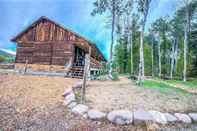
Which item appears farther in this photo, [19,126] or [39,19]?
[39,19]

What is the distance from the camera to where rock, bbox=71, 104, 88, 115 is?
6.46 m

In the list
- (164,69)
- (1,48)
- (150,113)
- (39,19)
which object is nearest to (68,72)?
(39,19)

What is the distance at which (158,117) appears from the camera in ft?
20.0

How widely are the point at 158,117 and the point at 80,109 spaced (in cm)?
255

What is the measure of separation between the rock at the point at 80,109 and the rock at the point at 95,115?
25 centimetres

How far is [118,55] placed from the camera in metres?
39.5

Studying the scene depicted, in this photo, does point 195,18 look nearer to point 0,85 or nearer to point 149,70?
point 149,70

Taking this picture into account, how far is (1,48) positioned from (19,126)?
138ft

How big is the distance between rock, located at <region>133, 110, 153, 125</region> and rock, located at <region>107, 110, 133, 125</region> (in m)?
0.15

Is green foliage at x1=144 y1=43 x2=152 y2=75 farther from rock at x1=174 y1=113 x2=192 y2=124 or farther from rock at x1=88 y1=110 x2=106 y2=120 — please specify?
rock at x1=88 y1=110 x2=106 y2=120

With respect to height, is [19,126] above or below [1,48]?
Result: below

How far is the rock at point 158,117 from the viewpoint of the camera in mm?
5950

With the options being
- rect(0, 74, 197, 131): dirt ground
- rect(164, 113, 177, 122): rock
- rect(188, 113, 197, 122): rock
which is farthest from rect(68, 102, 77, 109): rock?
rect(188, 113, 197, 122): rock

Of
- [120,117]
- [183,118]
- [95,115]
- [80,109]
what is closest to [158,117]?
[183,118]
